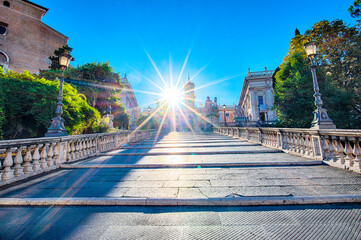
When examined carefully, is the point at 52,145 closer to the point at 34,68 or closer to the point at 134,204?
the point at 134,204

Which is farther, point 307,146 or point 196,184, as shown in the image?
point 307,146

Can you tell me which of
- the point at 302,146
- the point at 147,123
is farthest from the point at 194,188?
the point at 147,123

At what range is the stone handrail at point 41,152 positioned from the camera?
3469 mm

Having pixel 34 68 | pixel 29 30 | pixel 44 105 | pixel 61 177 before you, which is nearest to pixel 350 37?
pixel 61 177

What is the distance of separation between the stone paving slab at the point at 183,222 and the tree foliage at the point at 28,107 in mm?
6288

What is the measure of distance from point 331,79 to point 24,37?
41604 mm

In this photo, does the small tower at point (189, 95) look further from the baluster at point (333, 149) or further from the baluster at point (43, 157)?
the baluster at point (43, 157)

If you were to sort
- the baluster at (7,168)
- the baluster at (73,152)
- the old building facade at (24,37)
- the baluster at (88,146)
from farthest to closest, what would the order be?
the old building facade at (24,37)
the baluster at (88,146)
the baluster at (73,152)
the baluster at (7,168)

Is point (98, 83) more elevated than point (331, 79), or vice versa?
point (98, 83)

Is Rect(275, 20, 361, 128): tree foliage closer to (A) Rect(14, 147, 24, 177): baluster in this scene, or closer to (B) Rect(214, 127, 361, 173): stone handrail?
(B) Rect(214, 127, 361, 173): stone handrail

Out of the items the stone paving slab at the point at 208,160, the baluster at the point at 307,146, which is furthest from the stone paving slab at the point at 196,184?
the baluster at the point at 307,146

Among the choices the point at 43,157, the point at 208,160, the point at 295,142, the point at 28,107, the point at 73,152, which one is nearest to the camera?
the point at 43,157

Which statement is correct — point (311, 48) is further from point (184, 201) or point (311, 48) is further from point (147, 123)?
point (147, 123)

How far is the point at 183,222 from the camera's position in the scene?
1.96 m
